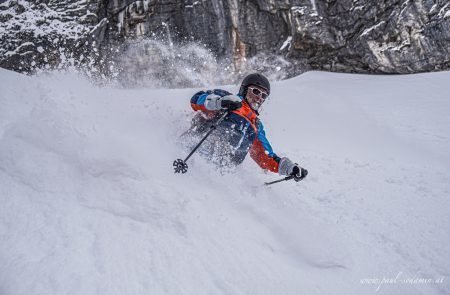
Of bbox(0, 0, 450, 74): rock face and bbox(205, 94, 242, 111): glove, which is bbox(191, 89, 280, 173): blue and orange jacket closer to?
bbox(205, 94, 242, 111): glove

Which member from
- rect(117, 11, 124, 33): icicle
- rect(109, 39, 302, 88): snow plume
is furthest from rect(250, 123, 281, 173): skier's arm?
rect(117, 11, 124, 33): icicle

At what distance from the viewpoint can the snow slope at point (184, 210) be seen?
89.3 inches

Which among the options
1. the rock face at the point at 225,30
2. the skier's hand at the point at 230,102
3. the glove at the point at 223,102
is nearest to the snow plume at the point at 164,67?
the rock face at the point at 225,30

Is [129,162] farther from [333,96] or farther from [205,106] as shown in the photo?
[333,96]

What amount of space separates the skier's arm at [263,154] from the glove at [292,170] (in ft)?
0.77

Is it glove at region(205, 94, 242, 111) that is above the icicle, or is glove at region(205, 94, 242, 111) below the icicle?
below

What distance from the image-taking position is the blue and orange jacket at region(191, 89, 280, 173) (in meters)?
5.02

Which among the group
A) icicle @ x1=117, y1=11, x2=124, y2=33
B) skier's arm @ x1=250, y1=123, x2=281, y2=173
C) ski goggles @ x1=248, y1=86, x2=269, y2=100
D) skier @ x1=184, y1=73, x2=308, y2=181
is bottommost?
skier's arm @ x1=250, y1=123, x2=281, y2=173

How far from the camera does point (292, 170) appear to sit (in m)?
4.68

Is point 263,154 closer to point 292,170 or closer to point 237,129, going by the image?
point 237,129

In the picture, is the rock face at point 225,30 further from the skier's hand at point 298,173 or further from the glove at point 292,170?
the skier's hand at point 298,173

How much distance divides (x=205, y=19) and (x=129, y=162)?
9482mm

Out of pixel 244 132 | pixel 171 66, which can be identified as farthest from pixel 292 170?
pixel 171 66

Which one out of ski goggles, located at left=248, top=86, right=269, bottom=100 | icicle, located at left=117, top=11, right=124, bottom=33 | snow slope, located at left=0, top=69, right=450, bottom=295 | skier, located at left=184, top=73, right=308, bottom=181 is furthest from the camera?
icicle, located at left=117, top=11, right=124, bottom=33
